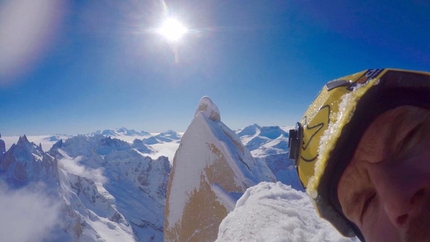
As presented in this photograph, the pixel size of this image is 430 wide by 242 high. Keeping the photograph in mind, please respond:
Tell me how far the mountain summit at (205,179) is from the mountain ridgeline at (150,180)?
0.03 m

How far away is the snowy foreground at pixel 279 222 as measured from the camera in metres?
1.90

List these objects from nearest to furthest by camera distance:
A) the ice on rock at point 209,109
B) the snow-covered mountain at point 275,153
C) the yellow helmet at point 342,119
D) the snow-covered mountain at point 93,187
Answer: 1. the yellow helmet at point 342,119
2. the ice on rock at point 209,109
3. the snow-covered mountain at point 93,187
4. the snow-covered mountain at point 275,153

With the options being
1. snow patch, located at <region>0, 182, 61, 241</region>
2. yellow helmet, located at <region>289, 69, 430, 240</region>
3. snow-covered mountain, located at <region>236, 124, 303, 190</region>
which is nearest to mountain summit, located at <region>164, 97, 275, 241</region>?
yellow helmet, located at <region>289, 69, 430, 240</region>

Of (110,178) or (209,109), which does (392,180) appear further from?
(110,178)

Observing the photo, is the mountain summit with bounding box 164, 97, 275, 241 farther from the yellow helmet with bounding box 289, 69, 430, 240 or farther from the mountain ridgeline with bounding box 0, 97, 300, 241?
the yellow helmet with bounding box 289, 69, 430, 240

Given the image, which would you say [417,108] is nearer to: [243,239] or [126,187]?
[243,239]

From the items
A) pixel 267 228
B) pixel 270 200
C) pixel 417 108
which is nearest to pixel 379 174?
pixel 417 108

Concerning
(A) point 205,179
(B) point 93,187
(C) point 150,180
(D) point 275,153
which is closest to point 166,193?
(A) point 205,179

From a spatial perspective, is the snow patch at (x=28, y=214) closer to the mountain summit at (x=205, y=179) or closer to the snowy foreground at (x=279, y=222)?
the mountain summit at (x=205, y=179)

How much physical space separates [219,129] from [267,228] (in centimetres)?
800

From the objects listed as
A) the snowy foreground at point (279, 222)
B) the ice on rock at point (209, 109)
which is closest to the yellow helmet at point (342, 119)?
the snowy foreground at point (279, 222)

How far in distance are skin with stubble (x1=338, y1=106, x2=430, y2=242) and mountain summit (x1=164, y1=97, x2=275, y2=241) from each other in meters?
6.51

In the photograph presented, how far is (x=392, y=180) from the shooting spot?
962 mm

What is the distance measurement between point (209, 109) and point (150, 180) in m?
119
